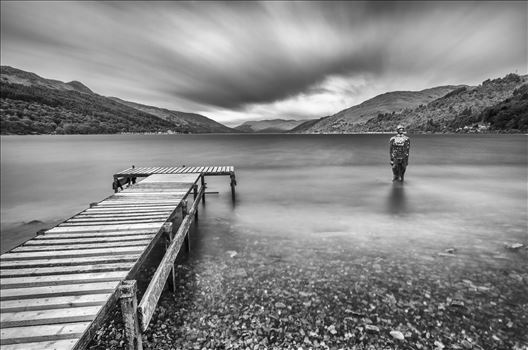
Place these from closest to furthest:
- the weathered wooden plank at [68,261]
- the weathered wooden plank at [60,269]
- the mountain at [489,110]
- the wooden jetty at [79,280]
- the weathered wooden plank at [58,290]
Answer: the wooden jetty at [79,280], the weathered wooden plank at [58,290], the weathered wooden plank at [60,269], the weathered wooden plank at [68,261], the mountain at [489,110]

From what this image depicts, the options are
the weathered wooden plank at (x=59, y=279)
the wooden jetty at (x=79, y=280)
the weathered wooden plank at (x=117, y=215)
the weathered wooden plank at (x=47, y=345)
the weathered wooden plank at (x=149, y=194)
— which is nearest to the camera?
the weathered wooden plank at (x=47, y=345)

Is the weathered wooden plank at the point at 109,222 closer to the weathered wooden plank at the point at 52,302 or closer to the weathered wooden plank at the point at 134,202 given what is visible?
the weathered wooden plank at the point at 134,202

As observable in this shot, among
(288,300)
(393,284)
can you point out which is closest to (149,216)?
(288,300)

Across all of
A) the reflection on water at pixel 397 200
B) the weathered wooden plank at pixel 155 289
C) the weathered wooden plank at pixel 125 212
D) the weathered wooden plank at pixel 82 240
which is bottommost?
the reflection on water at pixel 397 200

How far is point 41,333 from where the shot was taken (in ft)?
10.6

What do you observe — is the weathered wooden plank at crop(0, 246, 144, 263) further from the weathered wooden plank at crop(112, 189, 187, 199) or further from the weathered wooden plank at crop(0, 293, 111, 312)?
the weathered wooden plank at crop(112, 189, 187, 199)

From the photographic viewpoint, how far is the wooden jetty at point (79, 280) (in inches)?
131

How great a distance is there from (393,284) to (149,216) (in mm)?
6597

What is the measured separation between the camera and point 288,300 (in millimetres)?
5973

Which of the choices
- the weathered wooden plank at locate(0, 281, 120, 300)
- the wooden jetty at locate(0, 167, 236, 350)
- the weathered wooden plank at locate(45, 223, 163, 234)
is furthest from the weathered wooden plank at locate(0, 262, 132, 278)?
the weathered wooden plank at locate(45, 223, 163, 234)

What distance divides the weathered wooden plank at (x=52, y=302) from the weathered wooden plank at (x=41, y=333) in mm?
350

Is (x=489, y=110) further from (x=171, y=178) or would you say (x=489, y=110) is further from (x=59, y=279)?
(x=59, y=279)

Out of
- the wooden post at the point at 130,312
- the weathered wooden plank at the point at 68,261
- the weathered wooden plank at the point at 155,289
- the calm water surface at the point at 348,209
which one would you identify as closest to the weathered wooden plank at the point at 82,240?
the weathered wooden plank at the point at 155,289

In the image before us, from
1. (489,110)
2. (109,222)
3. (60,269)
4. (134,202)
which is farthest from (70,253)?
(489,110)
